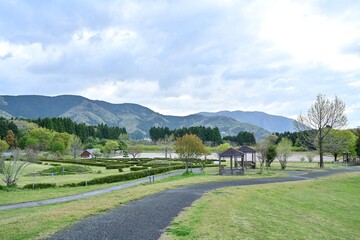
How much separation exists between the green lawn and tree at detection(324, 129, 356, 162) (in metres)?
34.9

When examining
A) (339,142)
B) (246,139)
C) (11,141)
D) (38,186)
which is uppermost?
(246,139)

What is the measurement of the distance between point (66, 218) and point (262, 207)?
957 cm

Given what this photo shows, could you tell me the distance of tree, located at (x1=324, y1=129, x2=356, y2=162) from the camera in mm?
59969

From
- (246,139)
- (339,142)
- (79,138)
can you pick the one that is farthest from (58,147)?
(246,139)

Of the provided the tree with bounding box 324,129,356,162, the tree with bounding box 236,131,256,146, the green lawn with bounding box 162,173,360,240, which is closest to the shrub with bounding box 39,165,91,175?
the green lawn with bounding box 162,173,360,240

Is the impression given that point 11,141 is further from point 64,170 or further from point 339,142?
point 339,142

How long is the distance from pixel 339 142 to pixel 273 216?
161ft

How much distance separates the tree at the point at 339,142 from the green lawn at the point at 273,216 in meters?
34.9

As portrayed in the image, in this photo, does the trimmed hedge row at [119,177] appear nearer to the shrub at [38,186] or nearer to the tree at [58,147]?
the shrub at [38,186]

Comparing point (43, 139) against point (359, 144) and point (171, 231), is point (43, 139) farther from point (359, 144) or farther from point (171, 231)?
point (171, 231)

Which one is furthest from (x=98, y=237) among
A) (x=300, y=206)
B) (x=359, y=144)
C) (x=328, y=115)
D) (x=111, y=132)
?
(x=111, y=132)

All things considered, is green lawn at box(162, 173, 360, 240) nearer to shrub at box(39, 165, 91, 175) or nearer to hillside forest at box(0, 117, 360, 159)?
shrub at box(39, 165, 91, 175)

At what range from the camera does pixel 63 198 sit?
76.8ft

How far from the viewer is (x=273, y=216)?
50.9 feet
